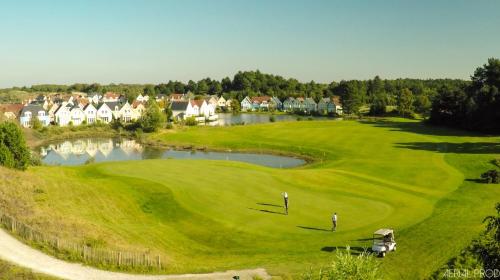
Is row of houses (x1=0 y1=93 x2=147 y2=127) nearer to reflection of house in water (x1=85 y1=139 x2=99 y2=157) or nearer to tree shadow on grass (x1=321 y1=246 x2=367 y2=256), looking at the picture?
reflection of house in water (x1=85 y1=139 x2=99 y2=157)

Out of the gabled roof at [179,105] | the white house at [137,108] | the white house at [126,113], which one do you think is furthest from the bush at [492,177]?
the white house at [137,108]

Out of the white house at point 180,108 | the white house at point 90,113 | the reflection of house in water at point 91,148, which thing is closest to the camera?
the reflection of house in water at point 91,148

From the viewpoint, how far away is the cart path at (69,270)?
872 inches

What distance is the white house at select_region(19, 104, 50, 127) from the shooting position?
12744cm

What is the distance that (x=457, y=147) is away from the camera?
3063 inches

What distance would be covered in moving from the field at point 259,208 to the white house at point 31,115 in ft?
272

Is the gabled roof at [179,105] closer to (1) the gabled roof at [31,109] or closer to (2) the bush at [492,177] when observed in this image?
(1) the gabled roof at [31,109]

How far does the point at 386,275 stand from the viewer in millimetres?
24969

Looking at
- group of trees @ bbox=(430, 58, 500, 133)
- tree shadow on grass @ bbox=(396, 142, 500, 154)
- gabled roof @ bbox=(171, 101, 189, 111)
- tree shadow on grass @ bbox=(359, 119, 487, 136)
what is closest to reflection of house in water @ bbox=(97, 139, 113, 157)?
gabled roof @ bbox=(171, 101, 189, 111)

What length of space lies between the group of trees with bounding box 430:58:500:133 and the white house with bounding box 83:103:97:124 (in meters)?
93.6

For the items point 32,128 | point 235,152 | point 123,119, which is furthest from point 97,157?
point 123,119

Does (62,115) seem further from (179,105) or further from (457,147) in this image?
(457,147)

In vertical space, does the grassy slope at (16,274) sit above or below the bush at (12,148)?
below

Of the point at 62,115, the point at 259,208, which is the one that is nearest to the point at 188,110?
the point at 62,115
